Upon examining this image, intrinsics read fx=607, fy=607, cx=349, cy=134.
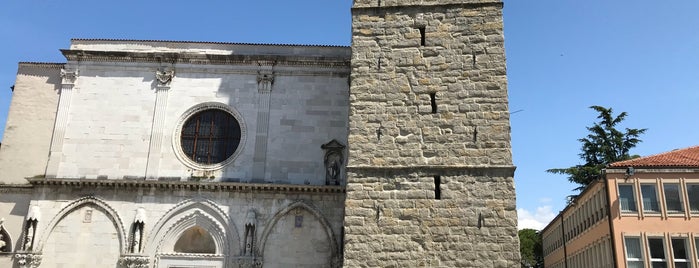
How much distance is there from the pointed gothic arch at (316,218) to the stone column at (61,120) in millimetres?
6778

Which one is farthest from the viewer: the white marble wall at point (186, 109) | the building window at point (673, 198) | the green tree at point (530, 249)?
the green tree at point (530, 249)

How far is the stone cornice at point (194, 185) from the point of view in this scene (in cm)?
1781

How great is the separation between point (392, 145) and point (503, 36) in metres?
3.97

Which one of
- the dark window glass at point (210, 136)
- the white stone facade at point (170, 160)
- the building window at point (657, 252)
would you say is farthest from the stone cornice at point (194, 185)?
the building window at point (657, 252)

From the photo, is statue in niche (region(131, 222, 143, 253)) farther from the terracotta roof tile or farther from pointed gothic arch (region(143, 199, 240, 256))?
the terracotta roof tile

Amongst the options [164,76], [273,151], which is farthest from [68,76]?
[273,151]

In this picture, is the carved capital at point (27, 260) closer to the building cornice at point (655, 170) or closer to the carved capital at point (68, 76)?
the carved capital at point (68, 76)

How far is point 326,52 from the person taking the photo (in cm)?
2008

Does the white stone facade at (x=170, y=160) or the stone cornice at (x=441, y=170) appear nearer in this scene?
the stone cornice at (x=441, y=170)

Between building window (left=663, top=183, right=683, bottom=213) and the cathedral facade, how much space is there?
1065 centimetres

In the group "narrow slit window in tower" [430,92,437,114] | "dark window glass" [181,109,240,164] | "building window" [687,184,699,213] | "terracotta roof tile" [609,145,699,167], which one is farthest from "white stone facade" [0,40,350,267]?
"building window" [687,184,699,213]

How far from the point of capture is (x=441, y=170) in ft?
45.5

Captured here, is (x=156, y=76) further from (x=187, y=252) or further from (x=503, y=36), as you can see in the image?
(x=503, y=36)

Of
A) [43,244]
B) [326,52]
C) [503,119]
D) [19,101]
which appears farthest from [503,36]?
[19,101]
